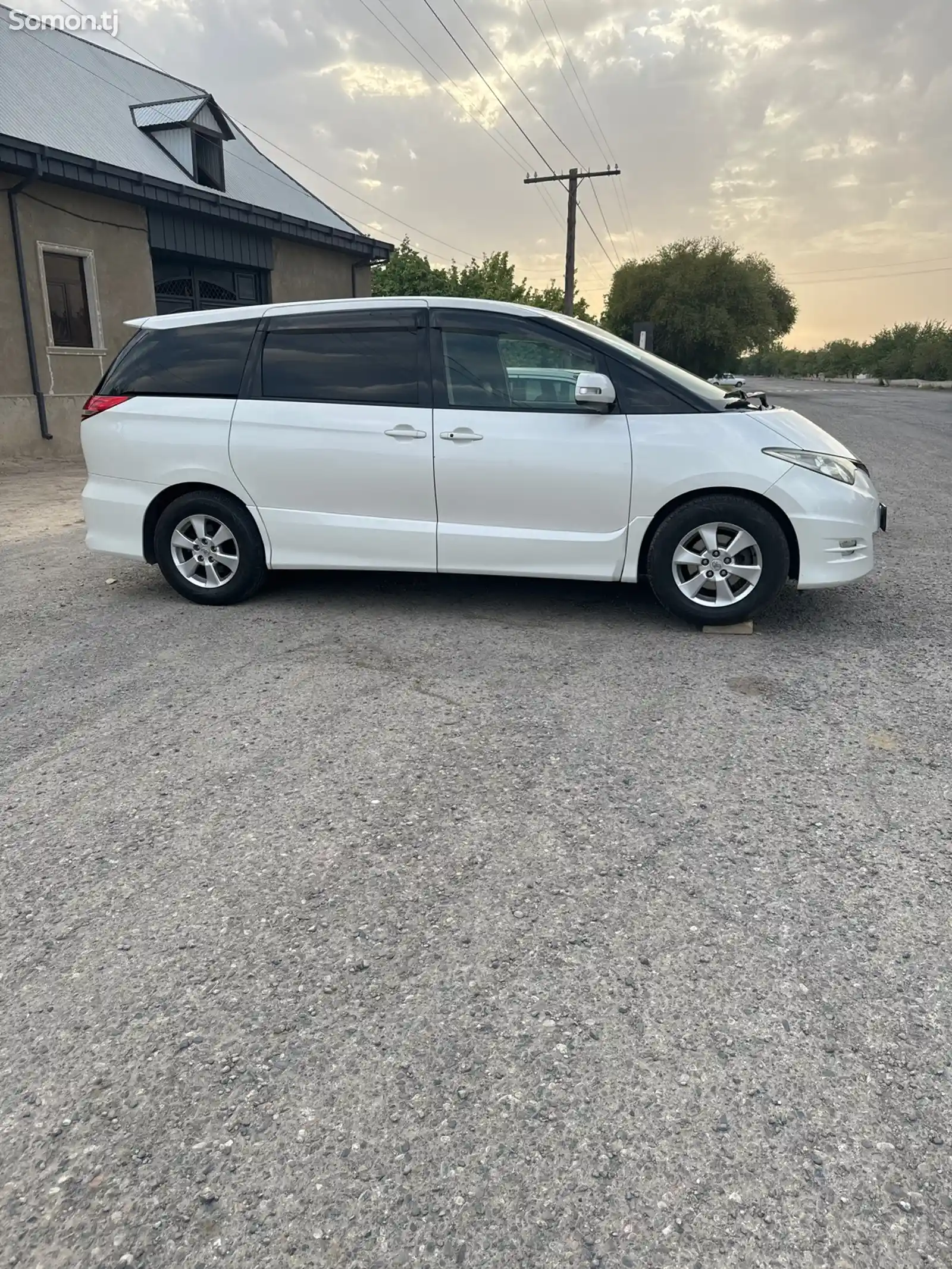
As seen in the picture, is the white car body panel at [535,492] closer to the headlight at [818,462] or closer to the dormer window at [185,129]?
the headlight at [818,462]

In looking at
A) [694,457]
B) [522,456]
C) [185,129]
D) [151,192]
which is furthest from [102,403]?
[185,129]

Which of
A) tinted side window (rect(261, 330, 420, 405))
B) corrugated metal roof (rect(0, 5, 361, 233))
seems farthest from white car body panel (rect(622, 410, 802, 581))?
corrugated metal roof (rect(0, 5, 361, 233))

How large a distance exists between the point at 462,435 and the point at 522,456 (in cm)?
39

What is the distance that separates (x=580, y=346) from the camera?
5.28 meters

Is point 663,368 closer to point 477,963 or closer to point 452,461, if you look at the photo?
point 452,461

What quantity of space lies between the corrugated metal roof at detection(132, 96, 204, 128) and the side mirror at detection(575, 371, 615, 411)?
17211 mm

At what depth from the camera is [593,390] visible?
503 cm

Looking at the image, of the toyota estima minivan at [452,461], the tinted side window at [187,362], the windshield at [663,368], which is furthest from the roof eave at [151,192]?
the windshield at [663,368]

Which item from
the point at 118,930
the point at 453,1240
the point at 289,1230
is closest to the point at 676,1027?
the point at 453,1240

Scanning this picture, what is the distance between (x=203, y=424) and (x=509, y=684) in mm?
2741

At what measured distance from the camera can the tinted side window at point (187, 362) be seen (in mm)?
5711

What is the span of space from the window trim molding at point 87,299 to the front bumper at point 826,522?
14243mm

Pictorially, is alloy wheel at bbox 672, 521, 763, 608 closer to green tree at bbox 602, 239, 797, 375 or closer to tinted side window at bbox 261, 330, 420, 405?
tinted side window at bbox 261, 330, 420, 405

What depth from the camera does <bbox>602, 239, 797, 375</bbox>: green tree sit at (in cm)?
5244
